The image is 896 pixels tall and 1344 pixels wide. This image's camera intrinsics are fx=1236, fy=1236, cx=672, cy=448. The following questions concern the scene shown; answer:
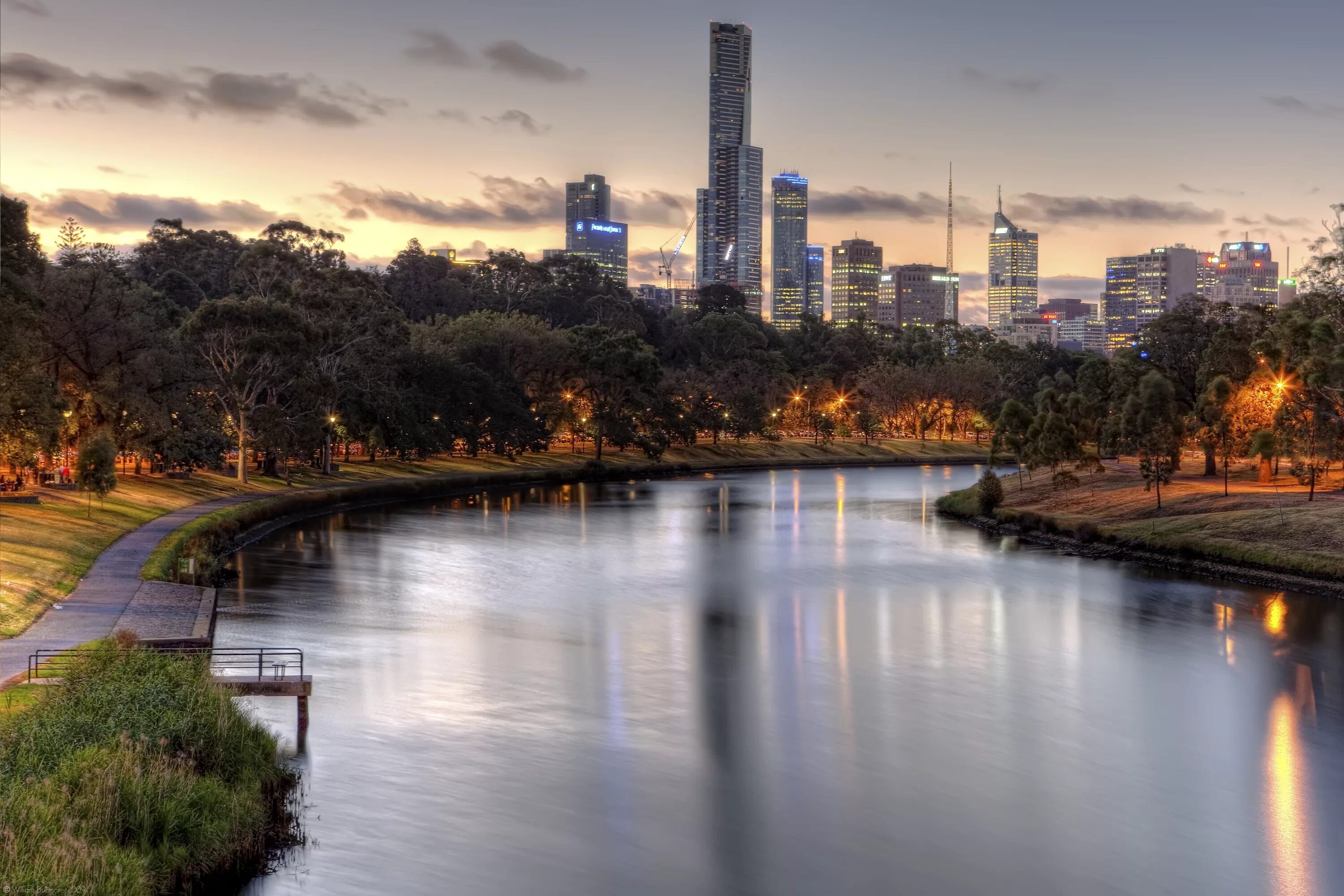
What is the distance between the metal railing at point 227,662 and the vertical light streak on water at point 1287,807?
19.1 m

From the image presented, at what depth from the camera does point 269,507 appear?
69.6 m

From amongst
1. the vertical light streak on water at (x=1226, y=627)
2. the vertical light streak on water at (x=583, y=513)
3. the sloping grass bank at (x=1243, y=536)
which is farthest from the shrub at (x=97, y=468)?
the sloping grass bank at (x=1243, y=536)

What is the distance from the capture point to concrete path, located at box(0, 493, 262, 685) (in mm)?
27828

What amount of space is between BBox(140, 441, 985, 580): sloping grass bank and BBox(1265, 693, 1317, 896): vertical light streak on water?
109 feet

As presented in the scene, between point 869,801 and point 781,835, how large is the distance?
8.87ft

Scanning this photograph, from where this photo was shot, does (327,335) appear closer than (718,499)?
Yes

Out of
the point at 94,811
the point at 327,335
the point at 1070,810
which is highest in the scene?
the point at 327,335

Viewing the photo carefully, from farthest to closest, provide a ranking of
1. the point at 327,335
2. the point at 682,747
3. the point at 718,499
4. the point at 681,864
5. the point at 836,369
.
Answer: the point at 836,369, the point at 718,499, the point at 327,335, the point at 682,747, the point at 681,864

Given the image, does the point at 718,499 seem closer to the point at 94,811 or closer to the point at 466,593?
the point at 466,593

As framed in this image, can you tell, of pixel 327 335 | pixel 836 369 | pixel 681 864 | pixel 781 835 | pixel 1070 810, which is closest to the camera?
pixel 681 864

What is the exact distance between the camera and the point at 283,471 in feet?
280

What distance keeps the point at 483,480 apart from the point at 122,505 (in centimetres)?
4187

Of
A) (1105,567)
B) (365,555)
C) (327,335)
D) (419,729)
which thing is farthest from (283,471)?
(419,729)

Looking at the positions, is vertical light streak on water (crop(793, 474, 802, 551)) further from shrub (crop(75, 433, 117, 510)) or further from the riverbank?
shrub (crop(75, 433, 117, 510))
